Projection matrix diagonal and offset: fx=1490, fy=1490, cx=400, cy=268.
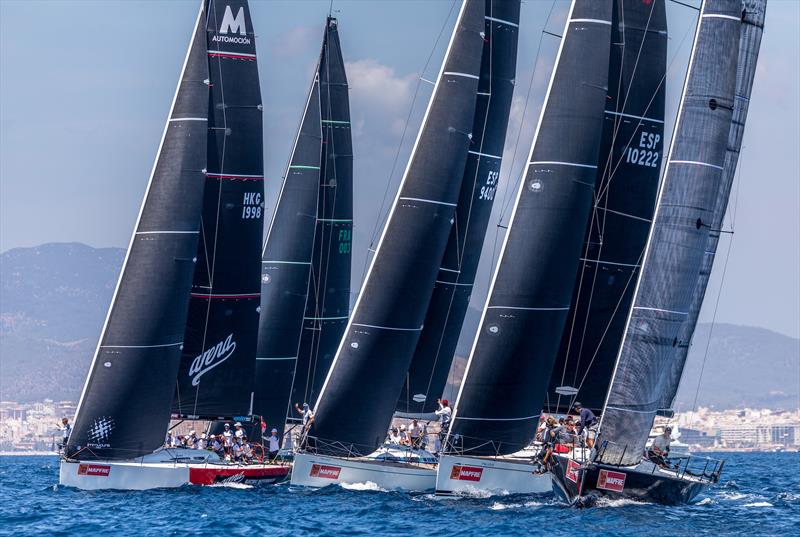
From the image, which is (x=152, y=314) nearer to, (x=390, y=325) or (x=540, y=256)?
(x=390, y=325)

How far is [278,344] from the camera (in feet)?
142

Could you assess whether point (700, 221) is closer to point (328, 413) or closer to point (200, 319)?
point (328, 413)

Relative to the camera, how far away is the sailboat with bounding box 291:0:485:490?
36719mm

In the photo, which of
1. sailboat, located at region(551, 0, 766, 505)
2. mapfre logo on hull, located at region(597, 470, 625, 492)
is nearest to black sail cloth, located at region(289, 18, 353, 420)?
sailboat, located at region(551, 0, 766, 505)

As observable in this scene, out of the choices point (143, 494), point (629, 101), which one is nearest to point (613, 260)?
point (629, 101)

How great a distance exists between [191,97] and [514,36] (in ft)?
31.3

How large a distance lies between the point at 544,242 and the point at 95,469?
12.3 meters

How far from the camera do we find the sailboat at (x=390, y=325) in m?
36.7

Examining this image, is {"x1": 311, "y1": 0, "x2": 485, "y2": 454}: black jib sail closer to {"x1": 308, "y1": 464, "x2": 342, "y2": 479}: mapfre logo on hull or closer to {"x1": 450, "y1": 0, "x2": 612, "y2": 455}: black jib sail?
{"x1": 308, "y1": 464, "x2": 342, "y2": 479}: mapfre logo on hull

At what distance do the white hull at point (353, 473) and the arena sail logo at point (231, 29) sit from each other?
11.1 meters

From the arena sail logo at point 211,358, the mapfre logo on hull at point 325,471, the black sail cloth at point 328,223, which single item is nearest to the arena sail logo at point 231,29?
the black sail cloth at point 328,223

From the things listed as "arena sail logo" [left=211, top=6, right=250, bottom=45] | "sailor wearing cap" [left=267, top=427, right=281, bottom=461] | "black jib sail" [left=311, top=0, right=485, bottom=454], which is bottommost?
"sailor wearing cap" [left=267, top=427, right=281, bottom=461]

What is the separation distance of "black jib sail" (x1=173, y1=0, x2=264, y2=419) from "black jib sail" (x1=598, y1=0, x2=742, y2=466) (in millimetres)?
11753

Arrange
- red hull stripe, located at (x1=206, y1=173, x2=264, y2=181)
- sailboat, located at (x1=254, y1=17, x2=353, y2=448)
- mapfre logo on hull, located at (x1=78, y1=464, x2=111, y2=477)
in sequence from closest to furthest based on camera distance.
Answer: mapfre logo on hull, located at (x1=78, y1=464, x2=111, y2=477), red hull stripe, located at (x1=206, y1=173, x2=264, y2=181), sailboat, located at (x1=254, y1=17, x2=353, y2=448)
